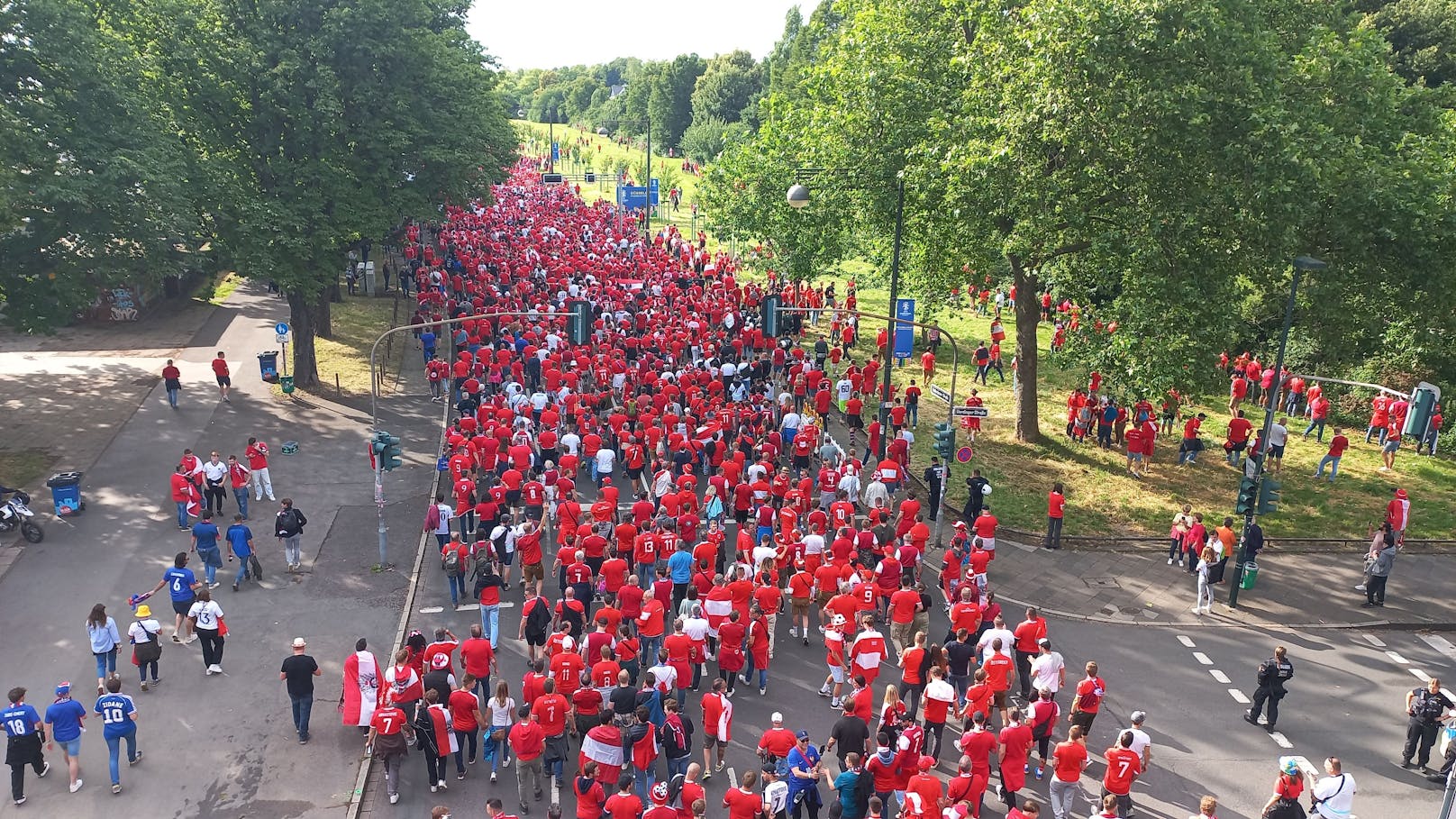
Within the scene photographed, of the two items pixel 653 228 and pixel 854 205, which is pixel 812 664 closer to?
pixel 854 205

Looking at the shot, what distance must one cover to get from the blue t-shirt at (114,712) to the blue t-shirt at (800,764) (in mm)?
7706

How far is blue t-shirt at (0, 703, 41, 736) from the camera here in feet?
35.9

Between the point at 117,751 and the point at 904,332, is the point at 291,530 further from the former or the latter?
the point at 904,332

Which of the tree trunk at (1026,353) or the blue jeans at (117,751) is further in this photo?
the tree trunk at (1026,353)

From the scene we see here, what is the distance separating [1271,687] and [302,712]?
13.0 meters

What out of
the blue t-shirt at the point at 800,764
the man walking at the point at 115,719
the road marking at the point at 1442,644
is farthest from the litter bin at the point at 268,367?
the road marking at the point at 1442,644

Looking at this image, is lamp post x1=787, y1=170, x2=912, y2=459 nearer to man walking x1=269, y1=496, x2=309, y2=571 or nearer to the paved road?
the paved road

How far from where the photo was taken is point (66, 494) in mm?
18953

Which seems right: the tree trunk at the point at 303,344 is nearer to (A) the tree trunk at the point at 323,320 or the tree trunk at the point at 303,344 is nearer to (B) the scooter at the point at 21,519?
(A) the tree trunk at the point at 323,320

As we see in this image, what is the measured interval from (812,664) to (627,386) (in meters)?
10.3

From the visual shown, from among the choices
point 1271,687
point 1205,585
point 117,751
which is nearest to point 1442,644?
point 1205,585

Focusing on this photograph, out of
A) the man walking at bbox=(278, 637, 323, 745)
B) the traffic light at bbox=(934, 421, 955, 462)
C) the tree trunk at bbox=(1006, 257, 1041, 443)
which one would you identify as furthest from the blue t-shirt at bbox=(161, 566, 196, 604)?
the tree trunk at bbox=(1006, 257, 1041, 443)

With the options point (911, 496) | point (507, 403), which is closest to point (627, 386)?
point (507, 403)

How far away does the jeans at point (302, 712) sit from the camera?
12.5 metres
